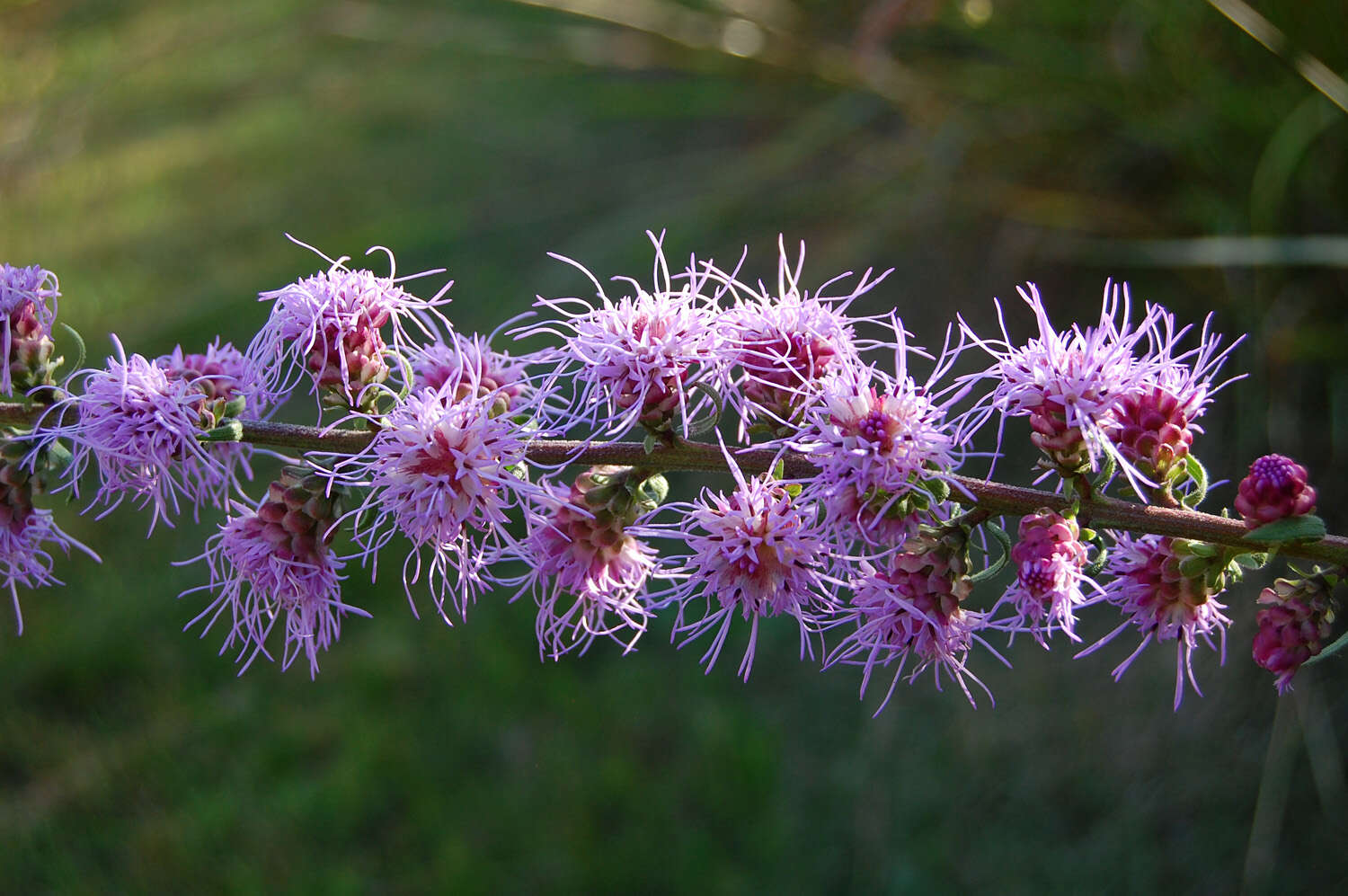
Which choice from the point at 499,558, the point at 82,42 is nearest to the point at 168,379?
the point at 499,558

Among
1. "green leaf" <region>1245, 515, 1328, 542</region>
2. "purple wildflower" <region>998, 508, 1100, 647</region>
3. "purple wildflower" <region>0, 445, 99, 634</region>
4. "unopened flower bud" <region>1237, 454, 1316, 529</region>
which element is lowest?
"purple wildflower" <region>0, 445, 99, 634</region>

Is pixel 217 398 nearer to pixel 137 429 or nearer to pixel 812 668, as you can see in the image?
pixel 137 429

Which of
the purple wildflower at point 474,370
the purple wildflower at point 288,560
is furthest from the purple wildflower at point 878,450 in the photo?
the purple wildflower at point 288,560

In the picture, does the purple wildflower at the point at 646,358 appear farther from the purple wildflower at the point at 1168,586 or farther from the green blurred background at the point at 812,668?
the green blurred background at the point at 812,668

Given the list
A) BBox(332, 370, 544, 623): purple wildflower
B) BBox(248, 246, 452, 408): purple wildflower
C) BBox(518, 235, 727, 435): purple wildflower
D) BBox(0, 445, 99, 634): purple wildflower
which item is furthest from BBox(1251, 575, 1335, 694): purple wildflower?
BBox(0, 445, 99, 634): purple wildflower

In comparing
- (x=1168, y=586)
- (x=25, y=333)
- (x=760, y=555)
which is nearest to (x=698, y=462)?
(x=760, y=555)

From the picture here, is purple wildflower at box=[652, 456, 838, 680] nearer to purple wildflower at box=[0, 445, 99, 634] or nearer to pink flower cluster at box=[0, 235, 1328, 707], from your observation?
pink flower cluster at box=[0, 235, 1328, 707]
